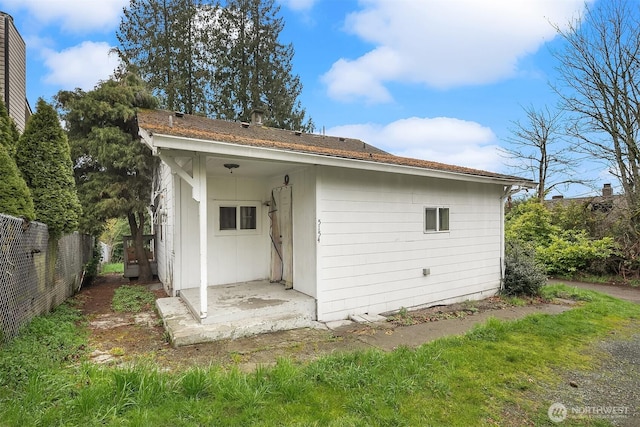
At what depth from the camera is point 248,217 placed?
287 inches

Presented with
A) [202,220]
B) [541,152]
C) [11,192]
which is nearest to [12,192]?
[11,192]

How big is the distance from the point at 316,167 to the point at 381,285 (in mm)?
2597

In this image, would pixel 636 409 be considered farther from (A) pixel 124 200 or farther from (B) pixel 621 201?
(B) pixel 621 201

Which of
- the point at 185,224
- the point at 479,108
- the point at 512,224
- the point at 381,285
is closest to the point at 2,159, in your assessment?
the point at 185,224

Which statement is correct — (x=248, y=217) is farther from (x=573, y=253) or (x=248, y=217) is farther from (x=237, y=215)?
(x=573, y=253)

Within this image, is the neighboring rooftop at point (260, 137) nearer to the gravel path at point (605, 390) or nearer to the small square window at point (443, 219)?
the small square window at point (443, 219)

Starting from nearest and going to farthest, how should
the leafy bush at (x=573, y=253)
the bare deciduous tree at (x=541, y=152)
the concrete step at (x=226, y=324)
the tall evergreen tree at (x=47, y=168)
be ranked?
the concrete step at (x=226, y=324) < the tall evergreen tree at (x=47, y=168) < the leafy bush at (x=573, y=253) < the bare deciduous tree at (x=541, y=152)

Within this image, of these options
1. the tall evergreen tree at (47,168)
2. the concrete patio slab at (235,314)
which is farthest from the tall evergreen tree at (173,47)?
the concrete patio slab at (235,314)

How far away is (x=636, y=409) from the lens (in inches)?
114

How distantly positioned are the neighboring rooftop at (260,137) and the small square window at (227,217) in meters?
1.60

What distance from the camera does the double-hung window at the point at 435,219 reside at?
6995 mm

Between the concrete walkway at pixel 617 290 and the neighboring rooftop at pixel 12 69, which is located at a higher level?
the neighboring rooftop at pixel 12 69

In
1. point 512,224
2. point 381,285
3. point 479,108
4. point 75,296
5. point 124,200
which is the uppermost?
point 479,108

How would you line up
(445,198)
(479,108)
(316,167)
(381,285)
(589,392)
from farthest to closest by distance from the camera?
(479,108) → (445,198) → (381,285) → (316,167) → (589,392)
